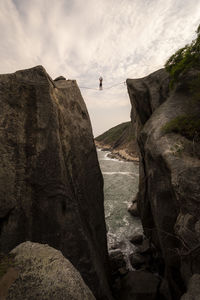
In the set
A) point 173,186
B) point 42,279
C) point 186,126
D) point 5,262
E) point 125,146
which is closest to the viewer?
point 42,279

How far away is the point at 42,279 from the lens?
3.05m

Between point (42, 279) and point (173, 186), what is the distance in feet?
17.6

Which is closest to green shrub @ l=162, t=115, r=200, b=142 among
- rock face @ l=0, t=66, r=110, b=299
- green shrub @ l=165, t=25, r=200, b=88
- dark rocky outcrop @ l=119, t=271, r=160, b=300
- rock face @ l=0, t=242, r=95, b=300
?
green shrub @ l=165, t=25, r=200, b=88

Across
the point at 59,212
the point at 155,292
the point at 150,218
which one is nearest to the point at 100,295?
the point at 155,292

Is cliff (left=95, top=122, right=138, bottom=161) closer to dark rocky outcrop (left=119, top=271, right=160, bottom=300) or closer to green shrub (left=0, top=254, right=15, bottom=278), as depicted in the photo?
dark rocky outcrop (left=119, top=271, right=160, bottom=300)

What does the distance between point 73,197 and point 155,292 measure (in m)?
7.01

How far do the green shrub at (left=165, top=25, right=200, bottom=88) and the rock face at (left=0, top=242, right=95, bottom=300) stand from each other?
10.7m

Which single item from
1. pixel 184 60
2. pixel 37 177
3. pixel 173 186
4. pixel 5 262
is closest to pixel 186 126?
pixel 173 186

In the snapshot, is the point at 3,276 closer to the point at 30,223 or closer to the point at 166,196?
the point at 30,223

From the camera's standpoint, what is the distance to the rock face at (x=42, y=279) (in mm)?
2828

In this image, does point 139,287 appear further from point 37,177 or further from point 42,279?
point 37,177

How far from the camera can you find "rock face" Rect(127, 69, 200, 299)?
18.3 feet

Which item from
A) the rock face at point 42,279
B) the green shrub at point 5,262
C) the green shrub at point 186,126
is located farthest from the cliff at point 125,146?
the green shrub at point 5,262

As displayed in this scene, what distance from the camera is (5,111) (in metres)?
6.32
